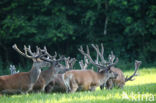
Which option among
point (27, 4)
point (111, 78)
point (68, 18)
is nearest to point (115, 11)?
point (68, 18)

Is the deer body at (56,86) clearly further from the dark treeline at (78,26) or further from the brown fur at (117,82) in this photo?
the dark treeline at (78,26)

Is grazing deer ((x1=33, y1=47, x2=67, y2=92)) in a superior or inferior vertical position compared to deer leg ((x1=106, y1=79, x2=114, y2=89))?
superior

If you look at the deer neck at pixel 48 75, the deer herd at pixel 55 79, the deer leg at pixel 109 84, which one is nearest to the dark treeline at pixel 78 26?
the deer leg at pixel 109 84

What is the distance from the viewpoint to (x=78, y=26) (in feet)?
80.2

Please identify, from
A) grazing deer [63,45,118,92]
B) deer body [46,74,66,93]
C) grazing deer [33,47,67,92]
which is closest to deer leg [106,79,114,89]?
grazing deer [63,45,118,92]

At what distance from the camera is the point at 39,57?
1125 centimetres

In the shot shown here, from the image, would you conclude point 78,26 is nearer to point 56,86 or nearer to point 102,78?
point 56,86

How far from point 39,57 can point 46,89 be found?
1129mm

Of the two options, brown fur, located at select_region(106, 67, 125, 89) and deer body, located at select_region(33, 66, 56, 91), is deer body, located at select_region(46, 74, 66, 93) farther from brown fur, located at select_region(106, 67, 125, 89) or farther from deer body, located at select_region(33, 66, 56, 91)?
brown fur, located at select_region(106, 67, 125, 89)

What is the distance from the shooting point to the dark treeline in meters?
22.8

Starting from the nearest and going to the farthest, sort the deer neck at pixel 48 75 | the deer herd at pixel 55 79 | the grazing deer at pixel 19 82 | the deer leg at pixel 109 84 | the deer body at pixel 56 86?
the grazing deer at pixel 19 82
the deer herd at pixel 55 79
the deer neck at pixel 48 75
the deer body at pixel 56 86
the deer leg at pixel 109 84

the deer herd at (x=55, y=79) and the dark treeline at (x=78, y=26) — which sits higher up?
the dark treeline at (x=78, y=26)

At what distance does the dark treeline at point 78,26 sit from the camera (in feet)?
74.8

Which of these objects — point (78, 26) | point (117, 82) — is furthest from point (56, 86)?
point (78, 26)
